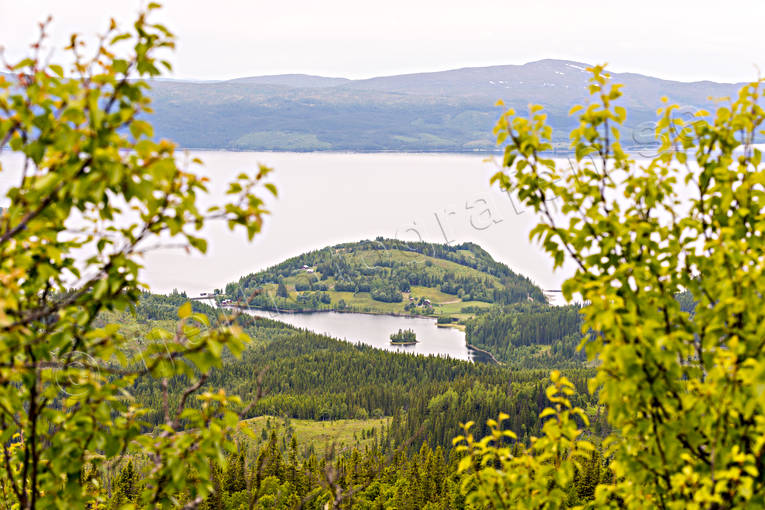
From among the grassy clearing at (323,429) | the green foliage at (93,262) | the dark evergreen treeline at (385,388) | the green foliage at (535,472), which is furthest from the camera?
the grassy clearing at (323,429)

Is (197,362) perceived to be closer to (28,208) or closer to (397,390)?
(28,208)

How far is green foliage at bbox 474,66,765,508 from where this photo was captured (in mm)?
6121

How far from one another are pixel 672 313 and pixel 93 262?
599 cm

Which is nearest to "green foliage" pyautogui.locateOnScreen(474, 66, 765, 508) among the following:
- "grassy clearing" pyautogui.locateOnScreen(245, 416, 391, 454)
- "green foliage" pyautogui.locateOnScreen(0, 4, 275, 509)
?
"green foliage" pyautogui.locateOnScreen(0, 4, 275, 509)

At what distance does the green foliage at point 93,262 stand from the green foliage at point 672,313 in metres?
3.43

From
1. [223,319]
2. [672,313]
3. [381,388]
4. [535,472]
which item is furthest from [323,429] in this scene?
[223,319]

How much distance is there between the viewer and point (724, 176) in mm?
7281

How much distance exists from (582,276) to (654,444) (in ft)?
6.32

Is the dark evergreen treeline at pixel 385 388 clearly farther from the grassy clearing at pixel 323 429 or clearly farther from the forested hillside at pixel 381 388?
the grassy clearing at pixel 323 429

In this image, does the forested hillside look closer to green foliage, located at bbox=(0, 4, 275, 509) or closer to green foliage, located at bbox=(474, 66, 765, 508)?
green foliage, located at bbox=(474, 66, 765, 508)

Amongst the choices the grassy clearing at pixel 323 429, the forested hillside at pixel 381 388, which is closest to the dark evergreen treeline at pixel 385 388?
the forested hillside at pixel 381 388

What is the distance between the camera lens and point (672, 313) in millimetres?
7234

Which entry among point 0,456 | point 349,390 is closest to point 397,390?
point 349,390

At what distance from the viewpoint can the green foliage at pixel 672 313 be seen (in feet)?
20.1
